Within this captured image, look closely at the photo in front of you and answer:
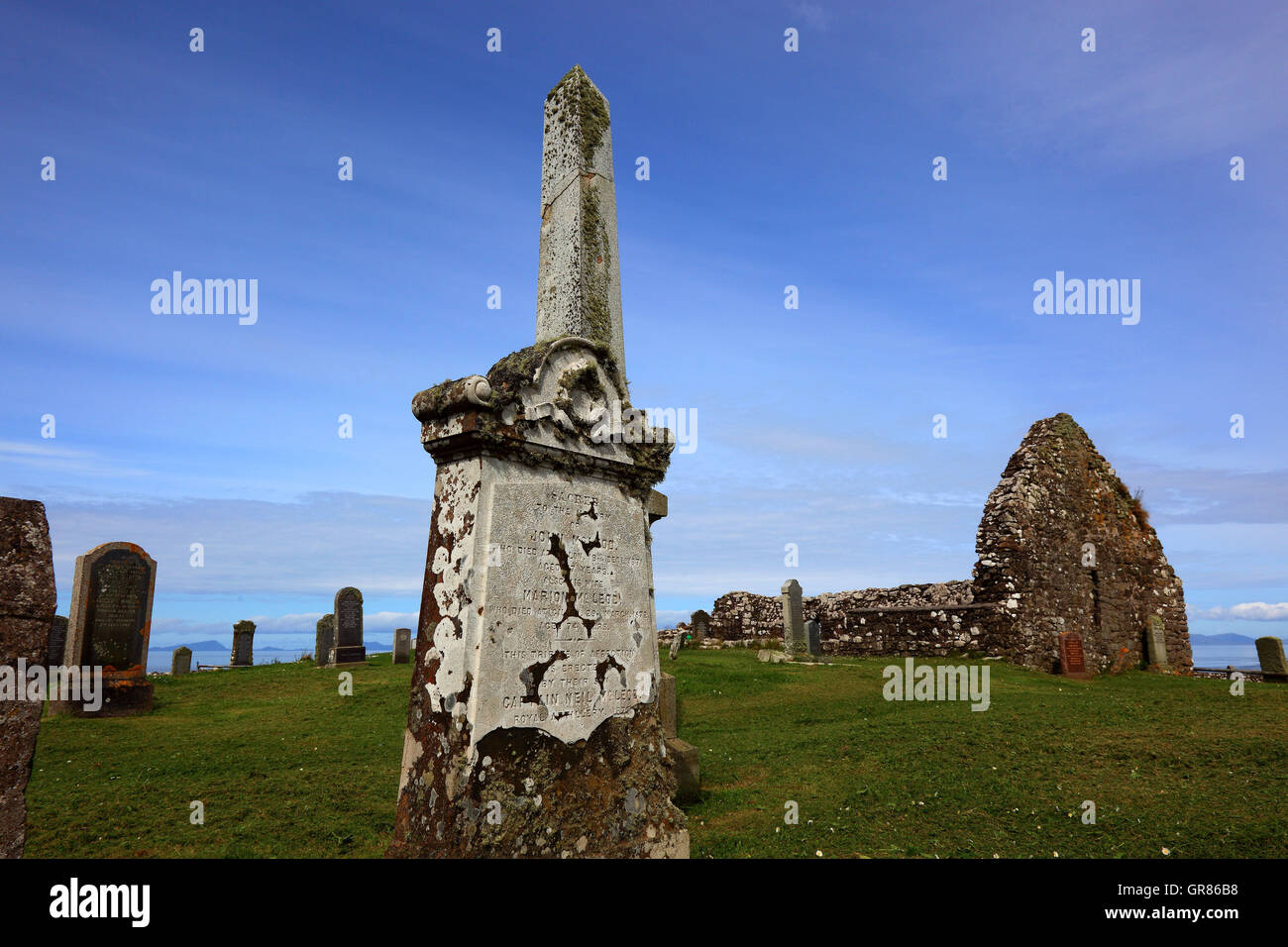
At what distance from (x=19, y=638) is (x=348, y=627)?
46.4 ft

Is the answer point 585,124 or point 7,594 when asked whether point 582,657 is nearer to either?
point 7,594

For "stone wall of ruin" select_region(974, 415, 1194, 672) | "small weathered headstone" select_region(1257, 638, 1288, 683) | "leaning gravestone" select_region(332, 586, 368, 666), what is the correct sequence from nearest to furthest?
"small weathered headstone" select_region(1257, 638, 1288, 683)
"stone wall of ruin" select_region(974, 415, 1194, 672)
"leaning gravestone" select_region(332, 586, 368, 666)

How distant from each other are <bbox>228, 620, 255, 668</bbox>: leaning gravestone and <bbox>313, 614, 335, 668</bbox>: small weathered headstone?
11.4 ft

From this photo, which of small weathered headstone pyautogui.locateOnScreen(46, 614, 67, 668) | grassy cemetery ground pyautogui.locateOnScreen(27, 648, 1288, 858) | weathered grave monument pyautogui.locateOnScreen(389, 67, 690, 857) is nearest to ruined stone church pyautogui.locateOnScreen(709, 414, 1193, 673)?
grassy cemetery ground pyautogui.locateOnScreen(27, 648, 1288, 858)

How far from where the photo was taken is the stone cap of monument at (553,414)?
4.00 m

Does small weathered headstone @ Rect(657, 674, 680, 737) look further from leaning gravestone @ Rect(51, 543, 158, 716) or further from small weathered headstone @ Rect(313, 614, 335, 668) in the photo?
small weathered headstone @ Rect(313, 614, 335, 668)

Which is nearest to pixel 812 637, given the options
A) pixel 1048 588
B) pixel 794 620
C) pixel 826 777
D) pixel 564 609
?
pixel 794 620

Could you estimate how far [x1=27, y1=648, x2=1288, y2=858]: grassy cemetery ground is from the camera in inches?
232

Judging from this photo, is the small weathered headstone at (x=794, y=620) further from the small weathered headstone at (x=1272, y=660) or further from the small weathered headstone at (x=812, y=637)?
the small weathered headstone at (x=1272, y=660)

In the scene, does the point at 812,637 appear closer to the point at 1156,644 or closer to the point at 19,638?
the point at 1156,644

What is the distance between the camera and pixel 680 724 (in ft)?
36.0

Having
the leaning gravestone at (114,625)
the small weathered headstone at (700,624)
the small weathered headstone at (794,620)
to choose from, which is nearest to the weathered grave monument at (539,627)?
the leaning gravestone at (114,625)

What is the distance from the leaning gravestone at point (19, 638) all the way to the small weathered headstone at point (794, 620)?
50.7ft
